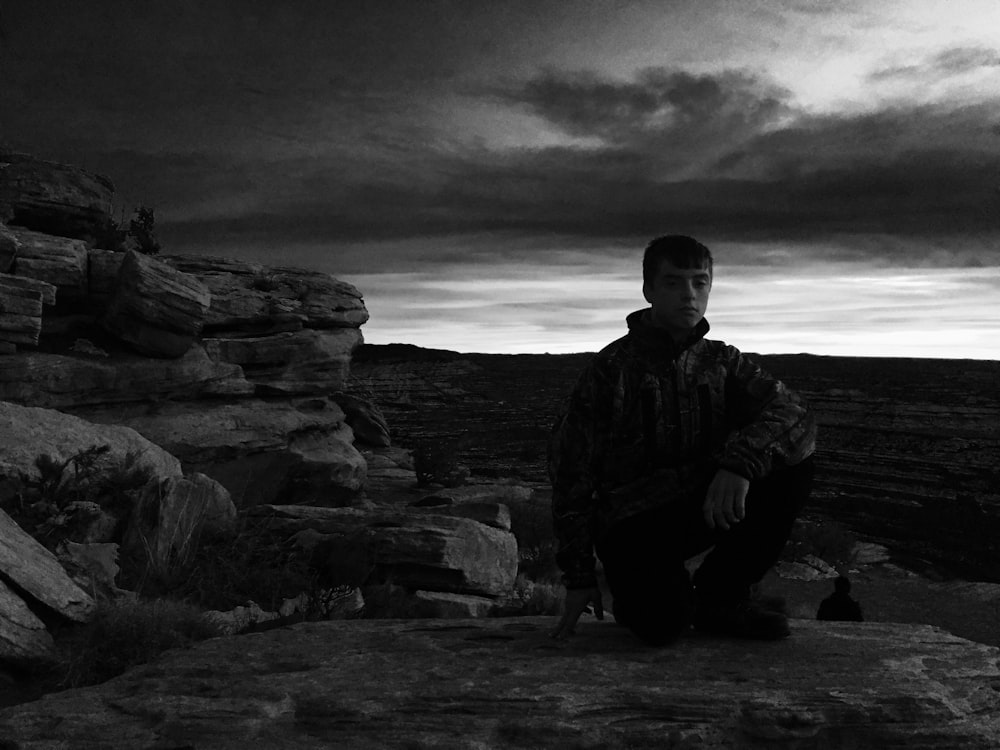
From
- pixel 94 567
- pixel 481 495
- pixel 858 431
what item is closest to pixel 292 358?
pixel 481 495

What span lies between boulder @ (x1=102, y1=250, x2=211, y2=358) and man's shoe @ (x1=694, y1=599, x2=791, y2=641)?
14.3 meters

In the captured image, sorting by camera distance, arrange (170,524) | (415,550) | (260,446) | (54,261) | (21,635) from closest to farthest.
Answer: (21,635) < (170,524) < (415,550) < (54,261) < (260,446)

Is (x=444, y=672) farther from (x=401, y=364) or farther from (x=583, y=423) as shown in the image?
(x=401, y=364)

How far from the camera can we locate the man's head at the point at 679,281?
4.17 meters

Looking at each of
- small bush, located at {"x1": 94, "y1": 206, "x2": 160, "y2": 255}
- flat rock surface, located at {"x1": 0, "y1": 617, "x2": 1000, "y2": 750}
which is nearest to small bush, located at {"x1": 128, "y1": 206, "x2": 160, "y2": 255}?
small bush, located at {"x1": 94, "y1": 206, "x2": 160, "y2": 255}

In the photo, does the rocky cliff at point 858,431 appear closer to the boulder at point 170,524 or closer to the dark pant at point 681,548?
the boulder at point 170,524

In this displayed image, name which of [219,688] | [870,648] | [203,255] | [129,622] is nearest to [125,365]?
[203,255]

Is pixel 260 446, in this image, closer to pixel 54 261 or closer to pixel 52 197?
pixel 54 261

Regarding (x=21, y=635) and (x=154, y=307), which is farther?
(x=154, y=307)

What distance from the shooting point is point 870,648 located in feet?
14.4

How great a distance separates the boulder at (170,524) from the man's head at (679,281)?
6.33 m

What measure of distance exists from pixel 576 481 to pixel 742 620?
1271 mm

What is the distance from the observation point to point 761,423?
3.96 m

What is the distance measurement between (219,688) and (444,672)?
112 cm
